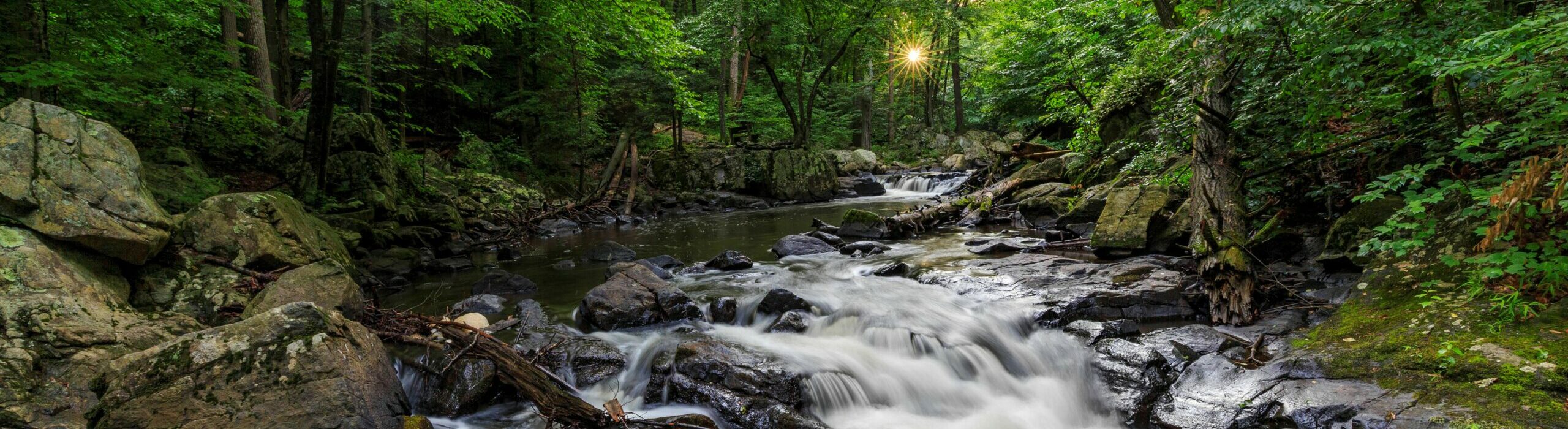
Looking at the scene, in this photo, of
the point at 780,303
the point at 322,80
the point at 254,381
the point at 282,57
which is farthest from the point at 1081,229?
the point at 282,57

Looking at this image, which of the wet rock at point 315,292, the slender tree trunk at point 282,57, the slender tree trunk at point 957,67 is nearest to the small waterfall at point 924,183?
the slender tree trunk at point 957,67

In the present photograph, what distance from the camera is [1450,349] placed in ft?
12.2

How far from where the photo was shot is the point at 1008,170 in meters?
17.8

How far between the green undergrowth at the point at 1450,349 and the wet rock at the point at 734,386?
3.58 meters

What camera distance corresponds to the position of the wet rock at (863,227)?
1221 cm

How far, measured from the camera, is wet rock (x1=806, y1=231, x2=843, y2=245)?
11.3 m

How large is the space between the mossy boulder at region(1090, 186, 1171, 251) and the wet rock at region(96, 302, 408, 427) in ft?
26.8

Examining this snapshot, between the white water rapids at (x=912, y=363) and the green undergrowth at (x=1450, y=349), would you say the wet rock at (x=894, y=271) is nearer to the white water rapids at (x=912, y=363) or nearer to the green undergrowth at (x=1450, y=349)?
the white water rapids at (x=912, y=363)

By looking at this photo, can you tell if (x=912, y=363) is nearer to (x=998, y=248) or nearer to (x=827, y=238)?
(x=998, y=248)

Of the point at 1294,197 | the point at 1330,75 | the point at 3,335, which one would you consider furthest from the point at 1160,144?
the point at 3,335

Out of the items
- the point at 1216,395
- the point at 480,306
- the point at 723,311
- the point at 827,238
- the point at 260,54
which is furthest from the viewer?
the point at 827,238

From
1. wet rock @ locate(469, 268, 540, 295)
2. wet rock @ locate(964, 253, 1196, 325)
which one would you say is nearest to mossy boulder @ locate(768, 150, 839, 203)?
wet rock @ locate(469, 268, 540, 295)

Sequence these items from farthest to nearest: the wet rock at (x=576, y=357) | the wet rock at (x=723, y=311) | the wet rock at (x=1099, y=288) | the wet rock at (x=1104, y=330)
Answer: the wet rock at (x=723, y=311), the wet rock at (x=1099, y=288), the wet rock at (x=1104, y=330), the wet rock at (x=576, y=357)

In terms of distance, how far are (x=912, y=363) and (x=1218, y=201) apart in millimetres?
3567
